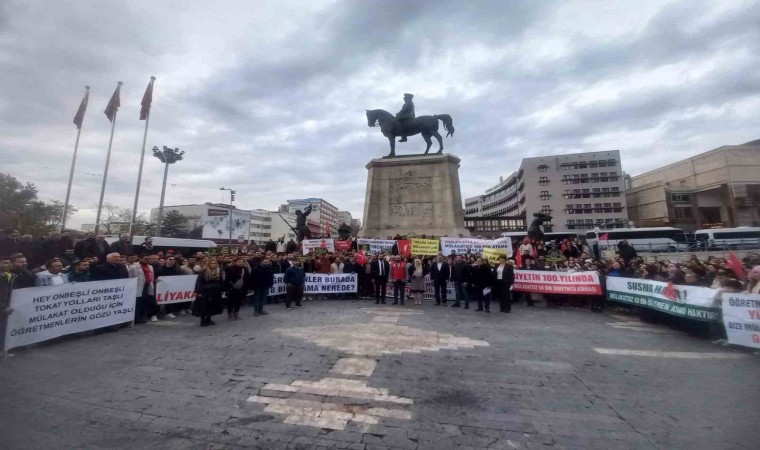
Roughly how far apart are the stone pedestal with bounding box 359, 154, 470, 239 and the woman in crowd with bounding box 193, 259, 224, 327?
37.4 feet

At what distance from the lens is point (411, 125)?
814 inches

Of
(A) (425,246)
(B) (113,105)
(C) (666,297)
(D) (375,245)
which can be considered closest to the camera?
(C) (666,297)

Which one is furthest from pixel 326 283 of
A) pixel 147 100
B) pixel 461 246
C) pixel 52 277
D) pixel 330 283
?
pixel 147 100

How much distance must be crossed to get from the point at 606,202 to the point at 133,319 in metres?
80.2

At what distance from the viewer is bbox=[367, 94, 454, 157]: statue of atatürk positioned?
2044 centimetres

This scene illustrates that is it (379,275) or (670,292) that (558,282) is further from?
(379,275)

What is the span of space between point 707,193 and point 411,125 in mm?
69469

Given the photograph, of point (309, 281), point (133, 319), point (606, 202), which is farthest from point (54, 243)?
point (606, 202)

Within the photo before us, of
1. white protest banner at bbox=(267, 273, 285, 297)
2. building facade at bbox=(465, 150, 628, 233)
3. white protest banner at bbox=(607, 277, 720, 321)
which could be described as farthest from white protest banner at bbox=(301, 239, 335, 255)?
building facade at bbox=(465, 150, 628, 233)

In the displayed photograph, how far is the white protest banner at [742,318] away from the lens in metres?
6.75

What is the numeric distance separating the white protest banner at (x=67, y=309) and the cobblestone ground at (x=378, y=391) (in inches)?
13.1

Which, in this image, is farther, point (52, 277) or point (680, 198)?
point (680, 198)

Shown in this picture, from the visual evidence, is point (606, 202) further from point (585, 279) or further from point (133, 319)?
point (133, 319)

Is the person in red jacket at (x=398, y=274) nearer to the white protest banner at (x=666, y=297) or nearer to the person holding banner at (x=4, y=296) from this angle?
the white protest banner at (x=666, y=297)
